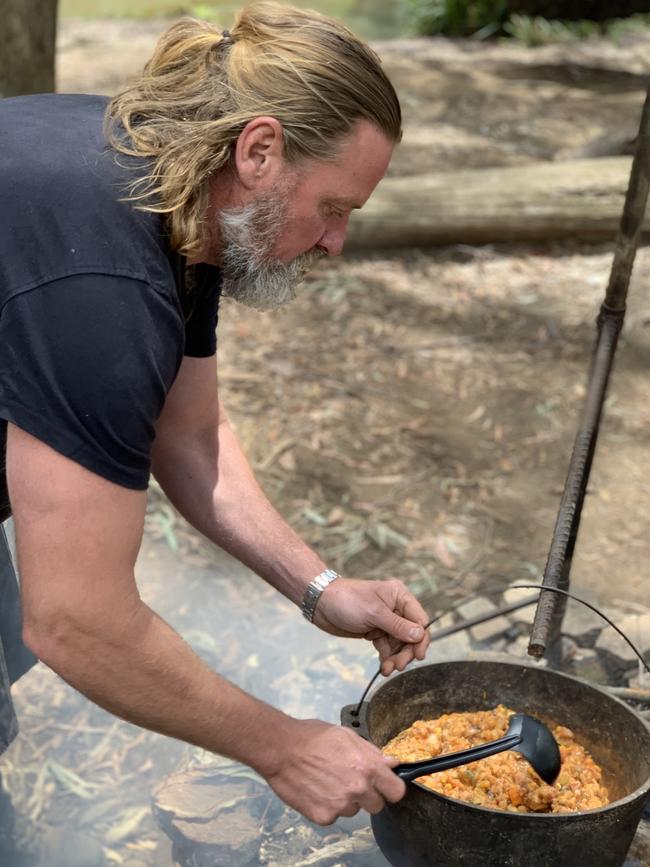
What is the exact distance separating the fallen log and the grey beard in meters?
4.48

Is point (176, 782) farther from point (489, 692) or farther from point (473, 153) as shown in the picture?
point (473, 153)

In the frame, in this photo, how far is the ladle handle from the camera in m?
1.96

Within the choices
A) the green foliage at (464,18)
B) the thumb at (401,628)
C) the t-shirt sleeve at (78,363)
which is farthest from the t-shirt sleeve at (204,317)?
the green foliage at (464,18)

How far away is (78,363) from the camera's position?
1.68 metres

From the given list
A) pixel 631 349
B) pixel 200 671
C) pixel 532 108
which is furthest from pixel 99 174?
pixel 532 108

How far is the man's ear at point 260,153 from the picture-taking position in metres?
1.91

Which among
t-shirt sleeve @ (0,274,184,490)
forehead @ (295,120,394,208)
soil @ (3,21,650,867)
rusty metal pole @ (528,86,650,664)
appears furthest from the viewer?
soil @ (3,21,650,867)

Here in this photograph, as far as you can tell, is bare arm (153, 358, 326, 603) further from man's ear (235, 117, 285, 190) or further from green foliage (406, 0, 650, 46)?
green foliage (406, 0, 650, 46)

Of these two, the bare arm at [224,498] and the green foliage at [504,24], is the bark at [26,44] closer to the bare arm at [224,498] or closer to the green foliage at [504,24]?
the bare arm at [224,498]

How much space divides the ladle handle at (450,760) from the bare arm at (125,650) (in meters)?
0.05

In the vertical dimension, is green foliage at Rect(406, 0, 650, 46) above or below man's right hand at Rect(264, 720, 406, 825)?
below

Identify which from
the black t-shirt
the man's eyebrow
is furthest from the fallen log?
the black t-shirt

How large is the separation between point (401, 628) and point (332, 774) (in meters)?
0.41

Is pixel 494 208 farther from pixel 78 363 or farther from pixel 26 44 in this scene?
pixel 78 363
